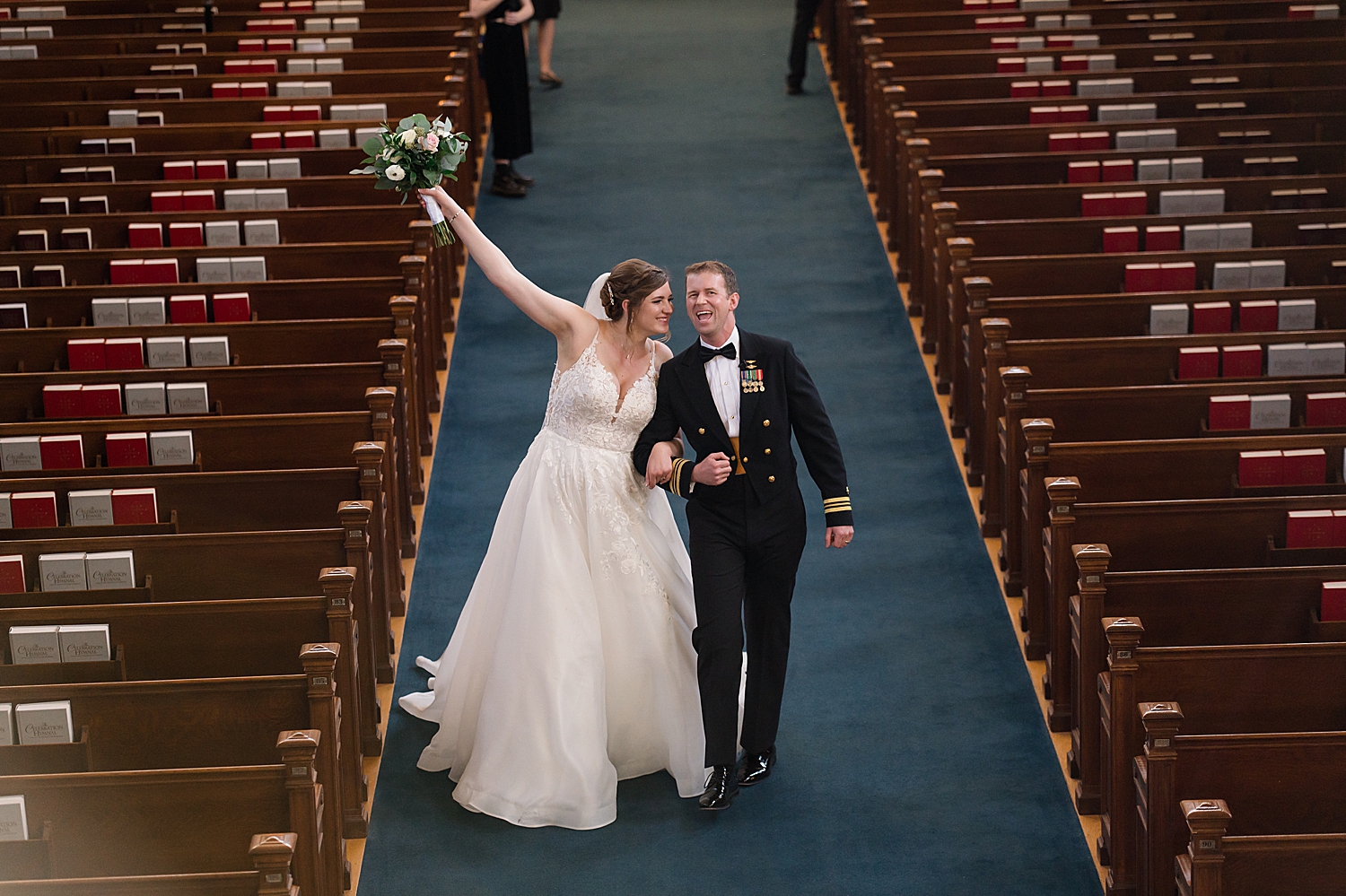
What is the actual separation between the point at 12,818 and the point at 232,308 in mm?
3009

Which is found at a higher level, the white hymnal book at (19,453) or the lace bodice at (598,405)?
the lace bodice at (598,405)

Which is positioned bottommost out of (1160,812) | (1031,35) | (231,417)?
(1160,812)

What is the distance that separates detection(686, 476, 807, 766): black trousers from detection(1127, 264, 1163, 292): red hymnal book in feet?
8.35

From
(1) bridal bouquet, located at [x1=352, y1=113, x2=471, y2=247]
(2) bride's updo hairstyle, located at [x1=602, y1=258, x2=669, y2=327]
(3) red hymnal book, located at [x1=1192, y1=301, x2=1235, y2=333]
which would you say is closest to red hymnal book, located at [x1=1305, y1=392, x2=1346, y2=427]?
(3) red hymnal book, located at [x1=1192, y1=301, x2=1235, y2=333]

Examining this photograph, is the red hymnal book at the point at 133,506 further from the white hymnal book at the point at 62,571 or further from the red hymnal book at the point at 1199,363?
the red hymnal book at the point at 1199,363

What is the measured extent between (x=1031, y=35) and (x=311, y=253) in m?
4.64

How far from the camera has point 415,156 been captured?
14.5 feet

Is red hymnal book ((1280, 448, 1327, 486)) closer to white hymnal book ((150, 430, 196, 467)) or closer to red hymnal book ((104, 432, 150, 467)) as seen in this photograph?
white hymnal book ((150, 430, 196, 467))

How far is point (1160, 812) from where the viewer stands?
3729mm

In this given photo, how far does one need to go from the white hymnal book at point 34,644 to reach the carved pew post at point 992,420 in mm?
3305

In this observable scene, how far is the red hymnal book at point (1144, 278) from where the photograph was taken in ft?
20.6

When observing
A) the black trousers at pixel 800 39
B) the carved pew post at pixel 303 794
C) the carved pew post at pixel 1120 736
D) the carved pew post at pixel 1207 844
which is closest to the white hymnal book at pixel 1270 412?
the carved pew post at pixel 1120 736

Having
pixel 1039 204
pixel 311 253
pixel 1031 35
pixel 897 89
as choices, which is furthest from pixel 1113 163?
pixel 311 253

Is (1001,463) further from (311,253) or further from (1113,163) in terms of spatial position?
(311,253)
